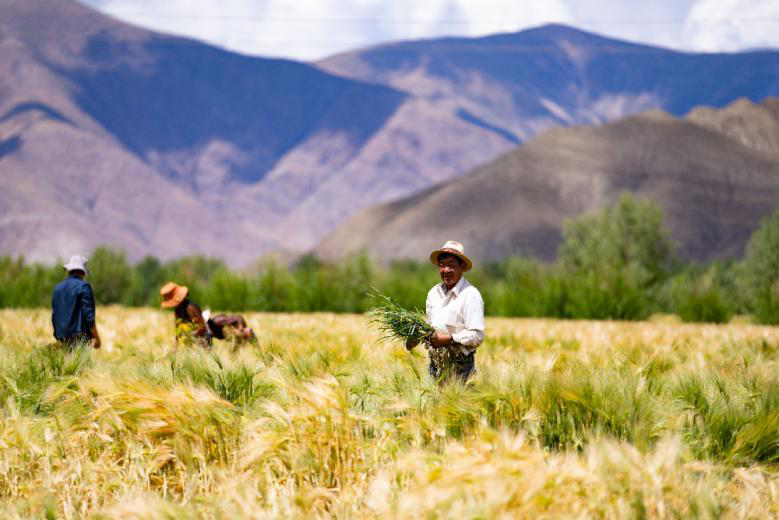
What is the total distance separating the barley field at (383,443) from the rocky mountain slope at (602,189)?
4380 inches

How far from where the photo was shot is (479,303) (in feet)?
20.0

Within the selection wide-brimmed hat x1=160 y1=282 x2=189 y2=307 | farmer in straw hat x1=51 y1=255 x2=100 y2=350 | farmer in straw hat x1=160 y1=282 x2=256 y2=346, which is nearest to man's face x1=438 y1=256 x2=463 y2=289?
farmer in straw hat x1=160 y1=282 x2=256 y2=346

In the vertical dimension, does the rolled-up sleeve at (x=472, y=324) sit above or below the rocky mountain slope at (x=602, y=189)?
below

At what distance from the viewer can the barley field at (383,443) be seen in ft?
12.3

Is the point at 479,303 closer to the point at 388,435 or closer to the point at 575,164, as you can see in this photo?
the point at 388,435

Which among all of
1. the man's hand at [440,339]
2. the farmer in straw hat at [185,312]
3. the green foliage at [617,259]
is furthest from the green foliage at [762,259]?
the man's hand at [440,339]

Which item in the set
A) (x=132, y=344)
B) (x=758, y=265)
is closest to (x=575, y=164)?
(x=758, y=265)

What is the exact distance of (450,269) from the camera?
6.22 meters

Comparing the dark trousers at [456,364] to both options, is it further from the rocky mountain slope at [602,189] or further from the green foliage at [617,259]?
the rocky mountain slope at [602,189]

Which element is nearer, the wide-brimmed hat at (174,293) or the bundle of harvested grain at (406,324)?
the bundle of harvested grain at (406,324)

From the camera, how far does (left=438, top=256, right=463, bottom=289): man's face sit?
20.4 feet

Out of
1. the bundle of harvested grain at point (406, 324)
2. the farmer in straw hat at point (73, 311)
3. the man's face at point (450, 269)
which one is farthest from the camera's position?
the farmer in straw hat at point (73, 311)

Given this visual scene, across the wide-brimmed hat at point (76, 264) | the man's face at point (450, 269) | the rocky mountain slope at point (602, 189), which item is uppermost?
the rocky mountain slope at point (602, 189)

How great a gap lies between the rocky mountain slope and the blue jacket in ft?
356
